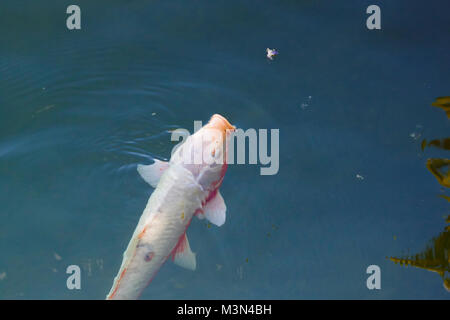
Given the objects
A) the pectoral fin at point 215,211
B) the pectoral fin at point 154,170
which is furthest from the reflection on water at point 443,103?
the pectoral fin at point 154,170

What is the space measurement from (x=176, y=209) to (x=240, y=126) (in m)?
1.45

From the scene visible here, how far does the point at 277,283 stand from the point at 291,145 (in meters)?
1.20

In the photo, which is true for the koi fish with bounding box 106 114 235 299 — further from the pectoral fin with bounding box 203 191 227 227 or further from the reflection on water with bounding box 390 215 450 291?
the reflection on water with bounding box 390 215 450 291

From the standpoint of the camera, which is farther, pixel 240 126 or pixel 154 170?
pixel 240 126

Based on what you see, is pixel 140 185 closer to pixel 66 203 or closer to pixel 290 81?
pixel 66 203

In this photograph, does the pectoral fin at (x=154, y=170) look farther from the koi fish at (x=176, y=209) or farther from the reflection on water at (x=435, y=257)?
the reflection on water at (x=435, y=257)

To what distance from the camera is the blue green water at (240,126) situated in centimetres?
397

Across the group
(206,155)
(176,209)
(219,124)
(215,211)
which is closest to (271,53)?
(219,124)

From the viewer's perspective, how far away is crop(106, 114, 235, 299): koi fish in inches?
122

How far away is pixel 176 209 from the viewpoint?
3125 mm

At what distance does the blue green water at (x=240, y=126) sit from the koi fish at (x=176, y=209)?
71 centimetres

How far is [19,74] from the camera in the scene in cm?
456

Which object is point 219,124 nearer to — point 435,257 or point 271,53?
point 271,53

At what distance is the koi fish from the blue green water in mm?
709
